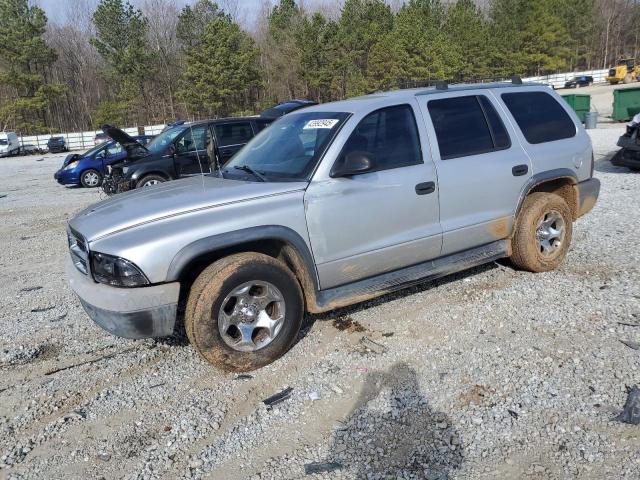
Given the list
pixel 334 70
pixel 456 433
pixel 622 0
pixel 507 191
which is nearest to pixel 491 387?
pixel 456 433

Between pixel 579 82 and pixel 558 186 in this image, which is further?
pixel 579 82

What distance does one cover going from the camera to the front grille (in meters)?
3.56

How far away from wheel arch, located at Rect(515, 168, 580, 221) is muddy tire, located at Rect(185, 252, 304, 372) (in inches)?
98.6

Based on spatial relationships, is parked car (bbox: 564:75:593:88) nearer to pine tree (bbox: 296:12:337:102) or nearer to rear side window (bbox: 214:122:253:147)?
pine tree (bbox: 296:12:337:102)

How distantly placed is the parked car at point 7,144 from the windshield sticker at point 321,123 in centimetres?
3615

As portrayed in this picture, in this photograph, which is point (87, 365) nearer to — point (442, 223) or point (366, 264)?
point (366, 264)

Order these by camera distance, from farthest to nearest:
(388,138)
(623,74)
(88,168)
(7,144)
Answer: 1. (623,74)
2. (7,144)
3. (88,168)
4. (388,138)

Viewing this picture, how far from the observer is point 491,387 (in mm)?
3369

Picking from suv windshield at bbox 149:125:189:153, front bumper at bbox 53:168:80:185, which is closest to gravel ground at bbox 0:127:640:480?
suv windshield at bbox 149:125:189:153

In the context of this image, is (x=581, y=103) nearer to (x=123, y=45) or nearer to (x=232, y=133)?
(x=232, y=133)

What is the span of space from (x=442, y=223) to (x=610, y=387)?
5.65 ft

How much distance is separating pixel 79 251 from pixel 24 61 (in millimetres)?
51272

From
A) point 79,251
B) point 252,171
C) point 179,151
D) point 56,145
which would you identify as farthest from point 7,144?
point 252,171

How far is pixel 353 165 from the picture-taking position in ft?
12.3
